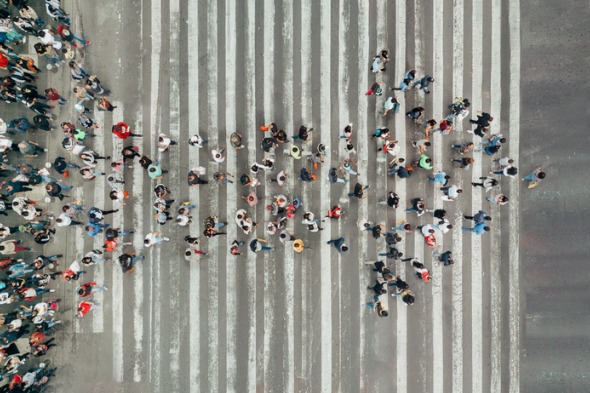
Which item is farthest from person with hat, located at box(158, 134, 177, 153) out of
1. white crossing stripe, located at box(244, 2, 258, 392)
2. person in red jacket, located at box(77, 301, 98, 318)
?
person in red jacket, located at box(77, 301, 98, 318)

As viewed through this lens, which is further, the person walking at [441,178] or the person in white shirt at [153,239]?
the person walking at [441,178]

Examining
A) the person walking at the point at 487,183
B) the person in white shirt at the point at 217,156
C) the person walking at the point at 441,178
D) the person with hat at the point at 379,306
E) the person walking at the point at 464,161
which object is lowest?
the person with hat at the point at 379,306

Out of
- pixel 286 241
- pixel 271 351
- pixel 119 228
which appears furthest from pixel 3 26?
pixel 271 351

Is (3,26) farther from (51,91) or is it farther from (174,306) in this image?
(174,306)

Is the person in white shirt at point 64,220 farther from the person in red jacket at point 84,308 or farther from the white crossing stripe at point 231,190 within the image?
the white crossing stripe at point 231,190

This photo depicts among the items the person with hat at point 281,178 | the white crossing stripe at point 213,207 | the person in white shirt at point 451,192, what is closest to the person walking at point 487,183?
the person in white shirt at point 451,192

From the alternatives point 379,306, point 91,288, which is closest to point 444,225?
point 379,306

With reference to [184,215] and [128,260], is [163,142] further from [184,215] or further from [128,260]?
[128,260]
